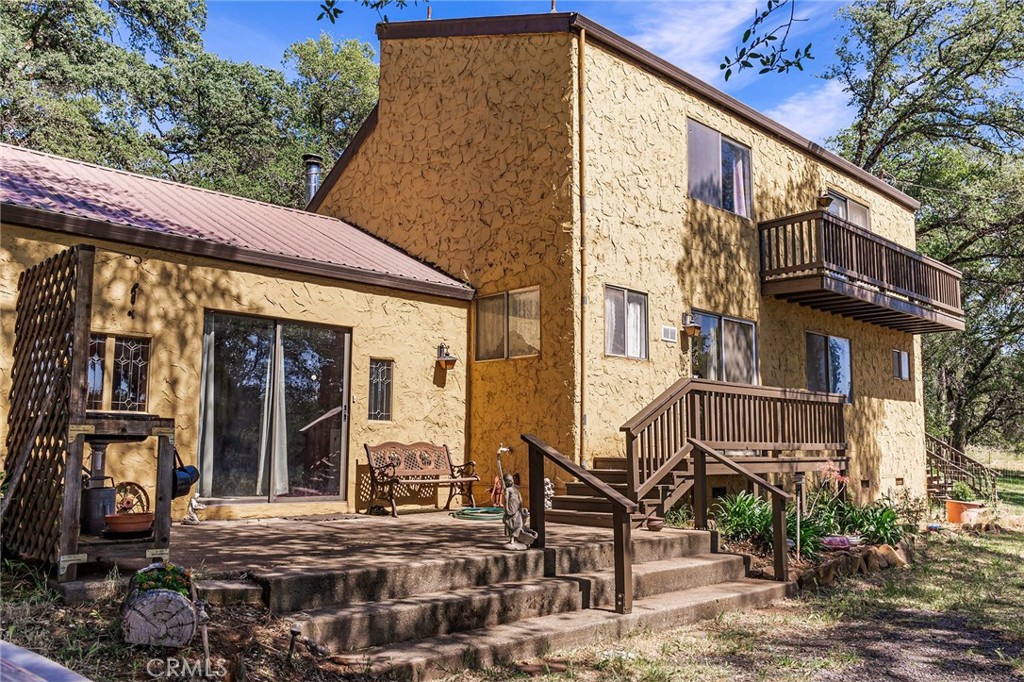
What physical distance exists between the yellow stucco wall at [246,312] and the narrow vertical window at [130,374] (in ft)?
0.31

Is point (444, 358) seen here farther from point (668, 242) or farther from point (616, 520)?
point (616, 520)

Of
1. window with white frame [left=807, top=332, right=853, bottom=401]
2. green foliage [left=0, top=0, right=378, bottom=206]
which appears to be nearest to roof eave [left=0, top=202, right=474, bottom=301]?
window with white frame [left=807, top=332, right=853, bottom=401]

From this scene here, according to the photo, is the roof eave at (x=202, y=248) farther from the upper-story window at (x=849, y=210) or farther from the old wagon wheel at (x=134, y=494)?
the upper-story window at (x=849, y=210)

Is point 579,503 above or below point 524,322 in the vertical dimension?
below

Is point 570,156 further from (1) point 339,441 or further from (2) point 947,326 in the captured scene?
(2) point 947,326

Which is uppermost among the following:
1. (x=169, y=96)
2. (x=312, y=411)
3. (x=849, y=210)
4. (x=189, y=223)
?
(x=169, y=96)

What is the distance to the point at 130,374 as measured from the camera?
8.41 meters

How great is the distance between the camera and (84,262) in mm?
5164

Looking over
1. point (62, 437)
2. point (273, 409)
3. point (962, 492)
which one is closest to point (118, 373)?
point (273, 409)

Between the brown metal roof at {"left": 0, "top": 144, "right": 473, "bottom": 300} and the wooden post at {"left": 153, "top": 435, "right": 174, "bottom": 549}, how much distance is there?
386 centimetres

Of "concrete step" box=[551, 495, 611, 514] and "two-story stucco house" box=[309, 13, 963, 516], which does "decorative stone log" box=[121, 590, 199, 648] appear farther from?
"concrete step" box=[551, 495, 611, 514]

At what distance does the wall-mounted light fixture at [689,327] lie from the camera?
38.9ft

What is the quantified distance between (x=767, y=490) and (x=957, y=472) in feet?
46.5

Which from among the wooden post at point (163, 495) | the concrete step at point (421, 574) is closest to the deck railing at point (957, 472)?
the concrete step at point (421, 574)
